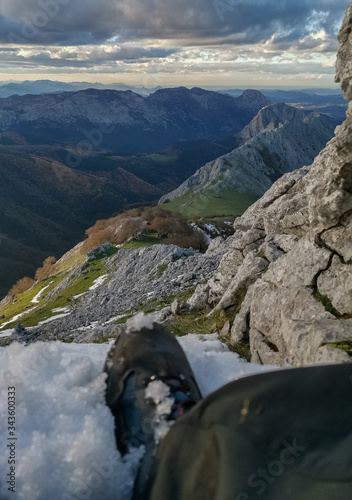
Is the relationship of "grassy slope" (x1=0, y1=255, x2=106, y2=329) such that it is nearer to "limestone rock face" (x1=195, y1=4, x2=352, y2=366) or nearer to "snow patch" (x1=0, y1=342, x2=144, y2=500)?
"limestone rock face" (x1=195, y1=4, x2=352, y2=366)

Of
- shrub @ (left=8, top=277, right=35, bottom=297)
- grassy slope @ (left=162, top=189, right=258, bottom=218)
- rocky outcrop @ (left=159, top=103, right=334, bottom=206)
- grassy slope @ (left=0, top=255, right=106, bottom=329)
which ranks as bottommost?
shrub @ (left=8, top=277, right=35, bottom=297)

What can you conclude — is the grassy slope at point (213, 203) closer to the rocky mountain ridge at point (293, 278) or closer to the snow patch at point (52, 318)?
the snow patch at point (52, 318)

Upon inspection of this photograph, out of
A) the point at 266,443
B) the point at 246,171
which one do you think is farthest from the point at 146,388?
the point at 246,171

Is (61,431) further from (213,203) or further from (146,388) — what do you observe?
(213,203)

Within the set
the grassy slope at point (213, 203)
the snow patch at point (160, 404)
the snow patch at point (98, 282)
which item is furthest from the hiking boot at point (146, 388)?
the grassy slope at point (213, 203)

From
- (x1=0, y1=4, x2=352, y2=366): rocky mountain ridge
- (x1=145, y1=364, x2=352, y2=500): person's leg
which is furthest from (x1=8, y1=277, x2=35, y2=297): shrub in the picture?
(x1=145, y1=364, x2=352, y2=500): person's leg

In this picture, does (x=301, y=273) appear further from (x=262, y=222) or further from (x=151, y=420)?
(x=151, y=420)

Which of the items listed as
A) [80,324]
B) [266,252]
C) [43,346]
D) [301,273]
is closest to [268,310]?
[301,273]
